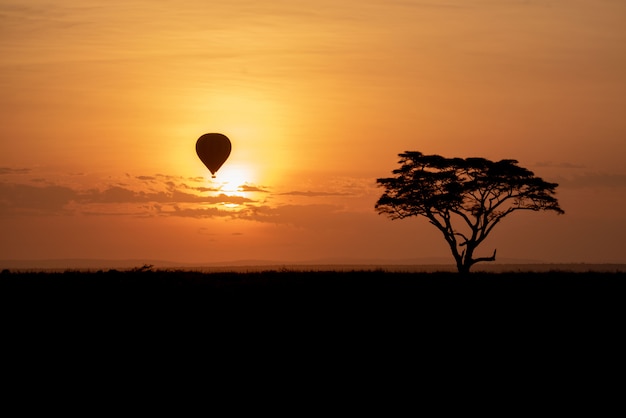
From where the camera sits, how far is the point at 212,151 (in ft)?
A: 247

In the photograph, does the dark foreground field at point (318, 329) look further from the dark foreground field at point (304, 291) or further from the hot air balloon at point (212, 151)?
the hot air balloon at point (212, 151)

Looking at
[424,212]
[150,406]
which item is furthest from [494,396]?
[424,212]

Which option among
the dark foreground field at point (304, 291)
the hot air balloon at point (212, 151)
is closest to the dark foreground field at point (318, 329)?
the dark foreground field at point (304, 291)

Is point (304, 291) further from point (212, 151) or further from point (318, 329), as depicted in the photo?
point (212, 151)

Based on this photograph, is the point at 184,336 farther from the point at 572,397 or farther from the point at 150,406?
the point at 572,397

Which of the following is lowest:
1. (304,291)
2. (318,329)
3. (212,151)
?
(318,329)

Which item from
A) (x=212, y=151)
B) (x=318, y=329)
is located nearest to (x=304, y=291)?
(x=318, y=329)

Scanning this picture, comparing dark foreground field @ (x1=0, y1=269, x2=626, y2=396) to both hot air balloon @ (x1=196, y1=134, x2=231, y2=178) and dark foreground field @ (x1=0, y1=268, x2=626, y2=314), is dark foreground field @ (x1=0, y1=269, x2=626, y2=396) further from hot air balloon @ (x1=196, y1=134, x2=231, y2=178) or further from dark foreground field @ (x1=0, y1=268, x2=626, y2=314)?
hot air balloon @ (x1=196, y1=134, x2=231, y2=178)

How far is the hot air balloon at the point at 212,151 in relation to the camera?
247 feet

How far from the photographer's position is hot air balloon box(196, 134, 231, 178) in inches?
2968

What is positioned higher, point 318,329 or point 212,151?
point 212,151

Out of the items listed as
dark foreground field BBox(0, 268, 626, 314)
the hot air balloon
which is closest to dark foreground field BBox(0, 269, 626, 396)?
dark foreground field BBox(0, 268, 626, 314)

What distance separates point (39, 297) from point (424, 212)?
143ft

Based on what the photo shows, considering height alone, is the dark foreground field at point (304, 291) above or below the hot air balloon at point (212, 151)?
below
